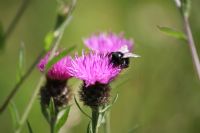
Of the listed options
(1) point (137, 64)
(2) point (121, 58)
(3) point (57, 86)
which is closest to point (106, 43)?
(3) point (57, 86)

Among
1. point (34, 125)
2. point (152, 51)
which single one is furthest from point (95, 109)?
point (152, 51)

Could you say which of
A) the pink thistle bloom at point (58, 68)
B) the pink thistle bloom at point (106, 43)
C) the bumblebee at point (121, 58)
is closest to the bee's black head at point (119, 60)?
the bumblebee at point (121, 58)

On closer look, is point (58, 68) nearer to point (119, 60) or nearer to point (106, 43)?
point (119, 60)

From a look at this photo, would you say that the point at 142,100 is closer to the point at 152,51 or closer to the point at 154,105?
the point at 154,105

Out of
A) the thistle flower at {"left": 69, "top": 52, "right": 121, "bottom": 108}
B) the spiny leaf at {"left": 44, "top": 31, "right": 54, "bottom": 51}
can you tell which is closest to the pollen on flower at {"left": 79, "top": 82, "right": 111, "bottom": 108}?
the thistle flower at {"left": 69, "top": 52, "right": 121, "bottom": 108}

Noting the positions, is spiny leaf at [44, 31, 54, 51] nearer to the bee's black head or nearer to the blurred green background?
the bee's black head
